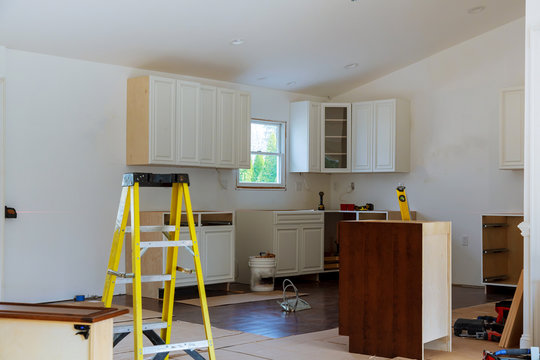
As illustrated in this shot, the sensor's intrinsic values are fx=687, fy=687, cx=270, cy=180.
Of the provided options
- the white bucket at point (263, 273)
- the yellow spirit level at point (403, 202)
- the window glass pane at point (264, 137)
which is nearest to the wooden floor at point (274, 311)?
the white bucket at point (263, 273)

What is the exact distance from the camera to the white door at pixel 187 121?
800 cm

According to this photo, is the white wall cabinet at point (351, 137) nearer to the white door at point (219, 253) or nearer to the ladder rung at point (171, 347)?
the white door at point (219, 253)

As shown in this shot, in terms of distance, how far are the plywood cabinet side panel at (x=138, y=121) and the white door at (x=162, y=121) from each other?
0.06 meters

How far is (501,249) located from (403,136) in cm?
208

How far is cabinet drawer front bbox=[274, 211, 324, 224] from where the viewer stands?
8.95 m

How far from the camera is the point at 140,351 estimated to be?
11.1 feet

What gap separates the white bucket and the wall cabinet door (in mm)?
2243

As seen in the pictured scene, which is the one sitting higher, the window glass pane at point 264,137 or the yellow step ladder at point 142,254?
the window glass pane at point 264,137

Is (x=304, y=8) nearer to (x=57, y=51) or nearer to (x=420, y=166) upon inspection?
(x=57, y=51)

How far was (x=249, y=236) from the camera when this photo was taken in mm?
9133

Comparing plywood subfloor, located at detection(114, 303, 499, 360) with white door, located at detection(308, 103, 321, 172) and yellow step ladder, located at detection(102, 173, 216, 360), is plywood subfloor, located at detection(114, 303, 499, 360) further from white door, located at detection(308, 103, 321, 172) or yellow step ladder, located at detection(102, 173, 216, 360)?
white door, located at detection(308, 103, 321, 172)

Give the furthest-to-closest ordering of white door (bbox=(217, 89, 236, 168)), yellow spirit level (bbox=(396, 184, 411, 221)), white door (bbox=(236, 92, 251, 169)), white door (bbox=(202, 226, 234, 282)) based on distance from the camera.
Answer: white door (bbox=(236, 92, 251, 169)) → white door (bbox=(217, 89, 236, 168)) → white door (bbox=(202, 226, 234, 282)) → yellow spirit level (bbox=(396, 184, 411, 221))

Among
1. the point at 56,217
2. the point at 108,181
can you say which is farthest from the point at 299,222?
the point at 56,217

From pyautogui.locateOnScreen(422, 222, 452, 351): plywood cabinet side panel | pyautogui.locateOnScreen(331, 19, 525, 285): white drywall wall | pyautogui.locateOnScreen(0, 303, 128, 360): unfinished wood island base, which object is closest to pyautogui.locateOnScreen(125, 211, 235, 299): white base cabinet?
pyautogui.locateOnScreen(331, 19, 525, 285): white drywall wall
